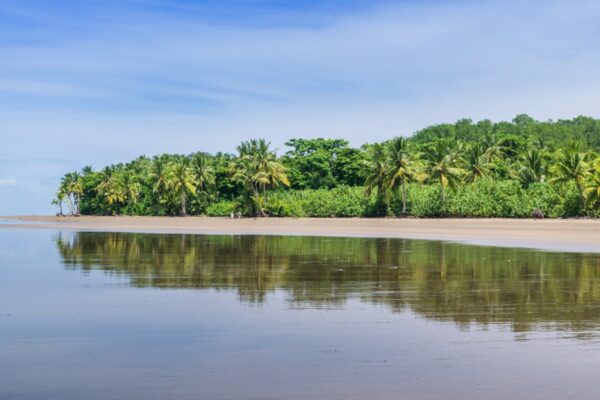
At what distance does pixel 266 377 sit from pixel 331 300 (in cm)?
586

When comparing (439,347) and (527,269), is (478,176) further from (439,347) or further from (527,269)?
(439,347)

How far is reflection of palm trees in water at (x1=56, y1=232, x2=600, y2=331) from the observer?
39.0 ft

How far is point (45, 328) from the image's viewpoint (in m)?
10.3

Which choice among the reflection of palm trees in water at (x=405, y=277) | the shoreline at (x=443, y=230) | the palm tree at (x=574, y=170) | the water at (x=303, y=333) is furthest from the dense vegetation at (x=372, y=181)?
the water at (x=303, y=333)

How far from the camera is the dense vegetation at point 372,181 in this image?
57.4 meters

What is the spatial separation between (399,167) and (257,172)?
21710 millimetres

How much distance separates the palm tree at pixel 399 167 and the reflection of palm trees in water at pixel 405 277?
38.1 meters

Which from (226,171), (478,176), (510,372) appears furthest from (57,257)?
(226,171)

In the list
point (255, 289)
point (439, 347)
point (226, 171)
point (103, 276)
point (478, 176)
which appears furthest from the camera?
point (226, 171)

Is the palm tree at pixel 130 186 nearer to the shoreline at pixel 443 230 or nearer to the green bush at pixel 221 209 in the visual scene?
the green bush at pixel 221 209

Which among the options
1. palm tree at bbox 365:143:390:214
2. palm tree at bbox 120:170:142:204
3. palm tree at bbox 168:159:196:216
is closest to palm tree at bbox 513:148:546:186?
palm tree at bbox 365:143:390:214

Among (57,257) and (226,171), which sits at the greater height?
(226,171)

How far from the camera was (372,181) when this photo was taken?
67.8m

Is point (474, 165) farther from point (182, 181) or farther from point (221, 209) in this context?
point (182, 181)
